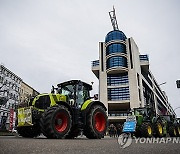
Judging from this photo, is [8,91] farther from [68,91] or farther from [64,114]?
[64,114]

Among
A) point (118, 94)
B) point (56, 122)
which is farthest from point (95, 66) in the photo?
point (56, 122)

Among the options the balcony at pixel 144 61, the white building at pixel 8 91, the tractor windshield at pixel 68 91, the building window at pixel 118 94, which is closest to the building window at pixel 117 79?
the building window at pixel 118 94

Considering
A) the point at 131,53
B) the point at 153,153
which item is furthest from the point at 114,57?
the point at 153,153

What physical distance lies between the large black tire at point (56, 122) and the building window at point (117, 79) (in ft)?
155

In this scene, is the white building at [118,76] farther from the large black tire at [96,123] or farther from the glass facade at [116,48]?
the large black tire at [96,123]

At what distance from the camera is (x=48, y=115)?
7.48 m

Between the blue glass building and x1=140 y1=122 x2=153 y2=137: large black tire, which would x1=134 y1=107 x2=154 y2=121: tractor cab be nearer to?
x1=140 y1=122 x2=153 y2=137: large black tire

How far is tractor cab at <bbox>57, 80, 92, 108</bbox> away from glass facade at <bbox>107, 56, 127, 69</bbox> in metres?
44.4

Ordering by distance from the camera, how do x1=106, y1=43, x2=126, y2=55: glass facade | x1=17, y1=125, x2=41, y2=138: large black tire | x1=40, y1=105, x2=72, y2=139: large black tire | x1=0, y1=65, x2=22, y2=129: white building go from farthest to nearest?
1. x1=106, y1=43, x2=126, y2=55: glass facade
2. x1=0, y1=65, x2=22, y2=129: white building
3. x1=17, y1=125, x2=41, y2=138: large black tire
4. x1=40, y1=105, x2=72, y2=139: large black tire

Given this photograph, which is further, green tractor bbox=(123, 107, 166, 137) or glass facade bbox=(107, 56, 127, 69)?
glass facade bbox=(107, 56, 127, 69)

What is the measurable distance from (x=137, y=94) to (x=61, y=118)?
45.5 metres

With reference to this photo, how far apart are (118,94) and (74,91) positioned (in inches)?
1742

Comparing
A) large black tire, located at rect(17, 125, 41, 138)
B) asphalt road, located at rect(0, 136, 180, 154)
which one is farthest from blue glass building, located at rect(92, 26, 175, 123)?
asphalt road, located at rect(0, 136, 180, 154)

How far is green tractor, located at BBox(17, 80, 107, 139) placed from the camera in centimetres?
764
